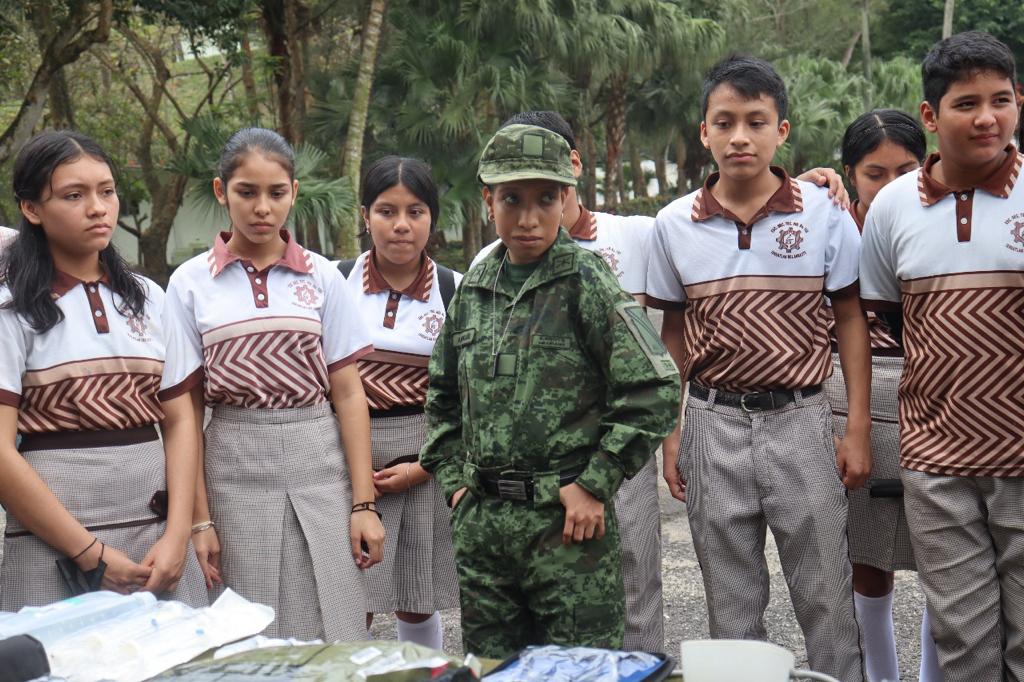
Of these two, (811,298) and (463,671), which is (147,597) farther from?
(811,298)

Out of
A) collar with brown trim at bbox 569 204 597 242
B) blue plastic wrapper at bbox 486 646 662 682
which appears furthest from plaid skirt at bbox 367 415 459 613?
blue plastic wrapper at bbox 486 646 662 682

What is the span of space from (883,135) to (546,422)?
183cm

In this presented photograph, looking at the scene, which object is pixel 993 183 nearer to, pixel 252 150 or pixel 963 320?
pixel 963 320

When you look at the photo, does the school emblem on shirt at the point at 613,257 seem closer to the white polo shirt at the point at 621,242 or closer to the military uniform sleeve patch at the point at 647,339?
the white polo shirt at the point at 621,242

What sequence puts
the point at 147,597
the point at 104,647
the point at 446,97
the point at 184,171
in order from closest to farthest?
the point at 104,647
the point at 147,597
the point at 184,171
the point at 446,97

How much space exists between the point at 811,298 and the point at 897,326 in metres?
0.36

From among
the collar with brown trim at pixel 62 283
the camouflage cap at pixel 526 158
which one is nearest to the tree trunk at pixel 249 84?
the collar with brown trim at pixel 62 283

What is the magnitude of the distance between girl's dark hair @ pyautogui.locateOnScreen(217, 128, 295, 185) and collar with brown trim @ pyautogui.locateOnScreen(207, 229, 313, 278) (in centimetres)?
20

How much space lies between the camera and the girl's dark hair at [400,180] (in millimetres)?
3721

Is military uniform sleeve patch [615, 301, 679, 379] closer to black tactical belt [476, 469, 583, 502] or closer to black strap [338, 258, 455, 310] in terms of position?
black tactical belt [476, 469, 583, 502]

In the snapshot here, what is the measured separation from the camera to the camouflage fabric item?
2.65 meters

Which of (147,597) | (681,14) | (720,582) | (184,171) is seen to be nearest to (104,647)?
(147,597)

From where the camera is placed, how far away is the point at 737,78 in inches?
131

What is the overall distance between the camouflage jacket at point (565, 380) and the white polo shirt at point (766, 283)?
0.62 meters
